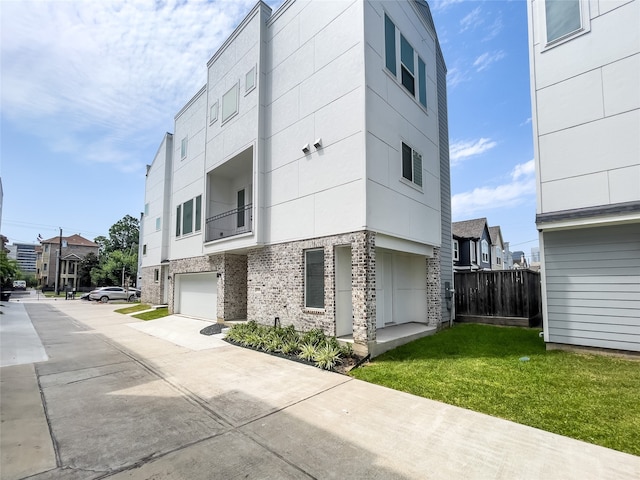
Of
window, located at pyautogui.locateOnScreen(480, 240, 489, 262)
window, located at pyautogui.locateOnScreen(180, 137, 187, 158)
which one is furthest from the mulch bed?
window, located at pyautogui.locateOnScreen(480, 240, 489, 262)

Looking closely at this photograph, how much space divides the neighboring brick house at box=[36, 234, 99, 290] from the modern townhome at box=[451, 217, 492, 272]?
5652 centimetres

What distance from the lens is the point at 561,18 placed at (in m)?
7.82

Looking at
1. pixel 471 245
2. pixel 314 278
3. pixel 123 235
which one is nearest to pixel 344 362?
pixel 314 278

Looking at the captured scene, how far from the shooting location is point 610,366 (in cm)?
612

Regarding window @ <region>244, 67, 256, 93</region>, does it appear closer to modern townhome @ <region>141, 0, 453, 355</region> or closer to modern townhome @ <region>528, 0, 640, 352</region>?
modern townhome @ <region>141, 0, 453, 355</region>

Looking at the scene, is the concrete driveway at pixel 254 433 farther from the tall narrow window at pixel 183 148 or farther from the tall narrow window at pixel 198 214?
the tall narrow window at pixel 183 148

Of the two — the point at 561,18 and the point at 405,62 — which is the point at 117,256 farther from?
the point at 561,18

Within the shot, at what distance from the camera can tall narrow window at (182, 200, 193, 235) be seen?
15586mm

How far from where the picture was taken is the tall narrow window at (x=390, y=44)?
8868mm

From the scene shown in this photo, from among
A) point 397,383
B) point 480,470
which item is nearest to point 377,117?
point 397,383

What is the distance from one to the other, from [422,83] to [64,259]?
66.5m

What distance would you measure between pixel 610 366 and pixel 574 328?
1262mm

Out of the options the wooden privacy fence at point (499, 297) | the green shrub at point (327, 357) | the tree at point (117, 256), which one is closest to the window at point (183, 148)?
the green shrub at point (327, 357)

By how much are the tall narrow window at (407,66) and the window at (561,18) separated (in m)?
3.57
